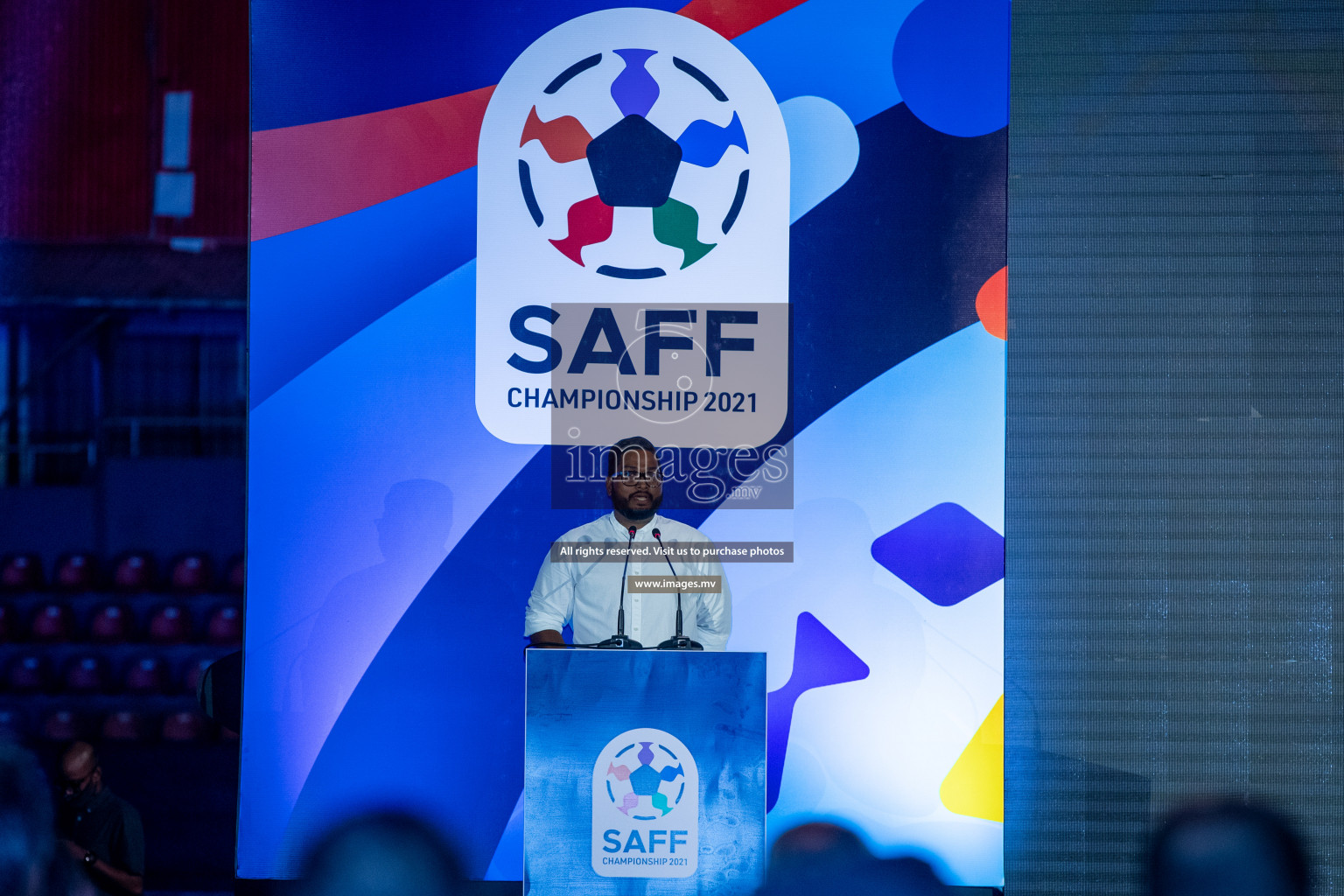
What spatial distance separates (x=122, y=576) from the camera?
Result: 404cm

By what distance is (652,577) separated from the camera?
2.96 metres

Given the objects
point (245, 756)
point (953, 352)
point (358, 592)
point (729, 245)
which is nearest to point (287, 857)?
point (245, 756)

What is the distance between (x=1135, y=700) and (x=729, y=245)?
194 centimetres

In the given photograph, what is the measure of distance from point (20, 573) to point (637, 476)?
2727mm

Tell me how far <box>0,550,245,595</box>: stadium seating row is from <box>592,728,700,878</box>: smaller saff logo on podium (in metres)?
2.38

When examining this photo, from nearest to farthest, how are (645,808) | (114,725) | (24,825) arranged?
(645,808)
(24,825)
(114,725)

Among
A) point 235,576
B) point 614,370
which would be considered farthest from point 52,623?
point 614,370

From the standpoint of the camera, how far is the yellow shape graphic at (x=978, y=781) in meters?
2.98

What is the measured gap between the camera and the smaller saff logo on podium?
238cm

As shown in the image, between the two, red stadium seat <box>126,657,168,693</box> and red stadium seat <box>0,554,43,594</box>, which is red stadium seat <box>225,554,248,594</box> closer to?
red stadium seat <box>126,657,168,693</box>

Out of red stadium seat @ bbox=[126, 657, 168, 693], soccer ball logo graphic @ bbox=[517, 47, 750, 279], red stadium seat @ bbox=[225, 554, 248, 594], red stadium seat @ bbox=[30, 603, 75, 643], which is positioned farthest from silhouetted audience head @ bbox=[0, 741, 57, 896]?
soccer ball logo graphic @ bbox=[517, 47, 750, 279]

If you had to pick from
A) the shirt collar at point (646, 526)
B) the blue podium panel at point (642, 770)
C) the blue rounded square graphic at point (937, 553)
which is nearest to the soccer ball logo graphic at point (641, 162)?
the shirt collar at point (646, 526)

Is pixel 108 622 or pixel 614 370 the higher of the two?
pixel 614 370

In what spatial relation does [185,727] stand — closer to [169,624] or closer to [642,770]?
[169,624]
